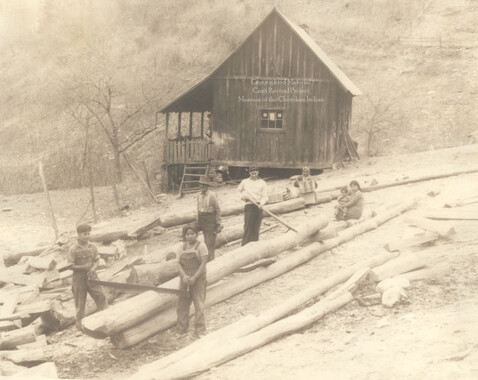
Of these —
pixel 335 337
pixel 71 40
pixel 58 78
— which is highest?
pixel 71 40

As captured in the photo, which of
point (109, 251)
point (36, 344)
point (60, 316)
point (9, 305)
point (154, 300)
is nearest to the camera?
point (154, 300)

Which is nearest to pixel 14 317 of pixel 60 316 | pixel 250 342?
pixel 60 316

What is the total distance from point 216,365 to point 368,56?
3794 centimetres

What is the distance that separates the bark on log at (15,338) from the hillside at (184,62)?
2012 cm

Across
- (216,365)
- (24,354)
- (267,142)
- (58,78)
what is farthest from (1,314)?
(58,78)

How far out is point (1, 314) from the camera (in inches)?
393

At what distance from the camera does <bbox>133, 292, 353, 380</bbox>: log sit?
259 inches

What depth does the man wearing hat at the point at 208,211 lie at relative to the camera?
10.2m

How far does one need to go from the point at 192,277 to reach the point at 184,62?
35.5 m

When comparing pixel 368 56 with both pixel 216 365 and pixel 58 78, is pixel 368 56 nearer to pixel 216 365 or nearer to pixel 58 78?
pixel 58 78

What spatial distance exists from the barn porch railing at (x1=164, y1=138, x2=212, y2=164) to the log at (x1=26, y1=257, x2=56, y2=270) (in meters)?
11.8

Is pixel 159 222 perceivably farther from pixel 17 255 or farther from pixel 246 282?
pixel 246 282

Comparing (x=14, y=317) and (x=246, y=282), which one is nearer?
(x=14, y=317)

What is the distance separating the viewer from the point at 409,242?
10328 millimetres
